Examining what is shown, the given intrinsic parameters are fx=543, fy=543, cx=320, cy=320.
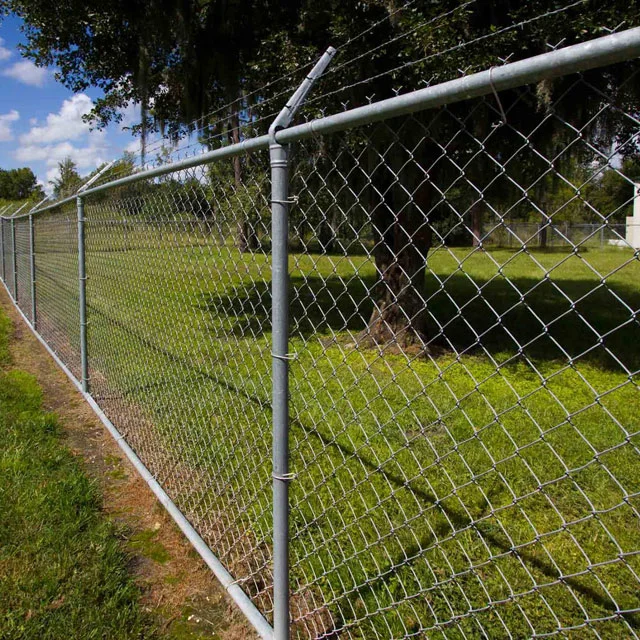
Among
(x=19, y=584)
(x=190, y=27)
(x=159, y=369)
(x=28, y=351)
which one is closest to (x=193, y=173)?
(x=19, y=584)

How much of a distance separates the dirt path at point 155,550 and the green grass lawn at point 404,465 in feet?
0.46

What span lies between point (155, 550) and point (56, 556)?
451 millimetres

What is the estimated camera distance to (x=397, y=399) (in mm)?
4891

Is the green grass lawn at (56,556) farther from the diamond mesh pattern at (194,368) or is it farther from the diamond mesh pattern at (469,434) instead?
the diamond mesh pattern at (469,434)

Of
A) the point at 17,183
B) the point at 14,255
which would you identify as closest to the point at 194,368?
the point at 14,255

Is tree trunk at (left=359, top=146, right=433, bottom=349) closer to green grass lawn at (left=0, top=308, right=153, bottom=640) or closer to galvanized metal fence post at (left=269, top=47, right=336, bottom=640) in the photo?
green grass lawn at (left=0, top=308, right=153, bottom=640)

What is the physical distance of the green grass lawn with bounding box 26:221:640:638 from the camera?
82.0 inches

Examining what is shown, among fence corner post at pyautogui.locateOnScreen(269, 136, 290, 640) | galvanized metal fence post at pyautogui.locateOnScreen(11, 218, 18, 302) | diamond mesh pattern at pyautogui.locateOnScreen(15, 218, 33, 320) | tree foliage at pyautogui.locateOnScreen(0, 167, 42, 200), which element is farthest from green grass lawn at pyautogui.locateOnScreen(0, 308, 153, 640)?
tree foliage at pyautogui.locateOnScreen(0, 167, 42, 200)

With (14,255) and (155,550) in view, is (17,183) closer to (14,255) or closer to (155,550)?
(14,255)

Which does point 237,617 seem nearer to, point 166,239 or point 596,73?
point 166,239

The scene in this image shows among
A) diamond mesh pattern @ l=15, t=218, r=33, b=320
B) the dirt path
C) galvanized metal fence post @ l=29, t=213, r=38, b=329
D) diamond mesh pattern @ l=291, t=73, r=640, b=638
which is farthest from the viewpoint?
diamond mesh pattern @ l=15, t=218, r=33, b=320

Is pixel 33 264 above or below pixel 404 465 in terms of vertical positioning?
above

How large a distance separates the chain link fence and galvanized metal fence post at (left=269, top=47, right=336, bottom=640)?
0.07 ft

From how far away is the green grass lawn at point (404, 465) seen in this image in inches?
82.0
